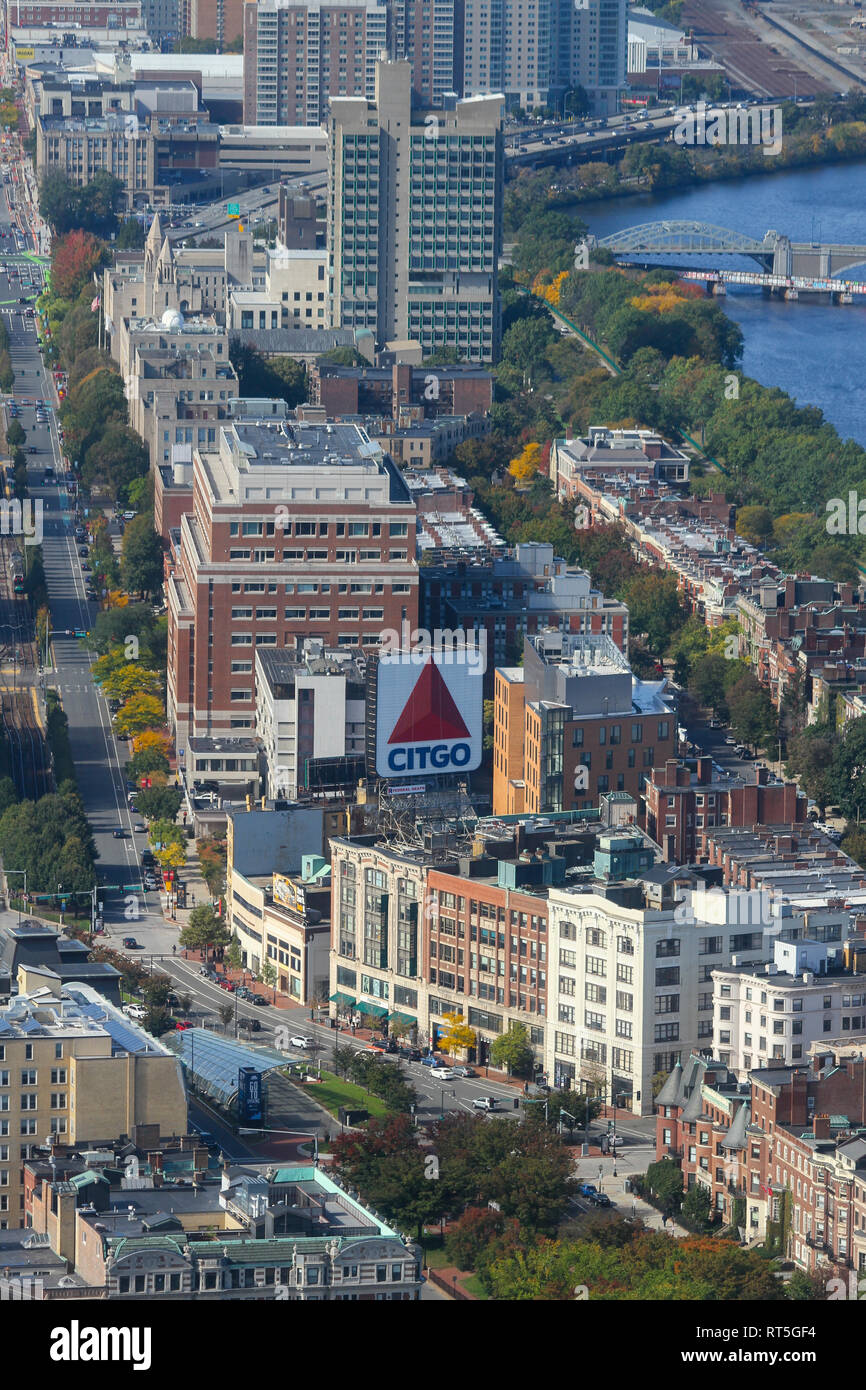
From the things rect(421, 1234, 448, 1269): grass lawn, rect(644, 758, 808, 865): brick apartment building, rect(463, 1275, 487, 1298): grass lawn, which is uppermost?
rect(644, 758, 808, 865): brick apartment building

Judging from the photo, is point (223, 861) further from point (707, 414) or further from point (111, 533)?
point (707, 414)

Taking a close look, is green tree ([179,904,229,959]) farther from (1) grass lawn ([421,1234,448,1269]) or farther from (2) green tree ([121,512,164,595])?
(2) green tree ([121,512,164,595])

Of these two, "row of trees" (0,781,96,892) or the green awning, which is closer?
the green awning

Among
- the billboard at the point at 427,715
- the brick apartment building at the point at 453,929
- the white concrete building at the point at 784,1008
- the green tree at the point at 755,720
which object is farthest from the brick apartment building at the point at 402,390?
the white concrete building at the point at 784,1008

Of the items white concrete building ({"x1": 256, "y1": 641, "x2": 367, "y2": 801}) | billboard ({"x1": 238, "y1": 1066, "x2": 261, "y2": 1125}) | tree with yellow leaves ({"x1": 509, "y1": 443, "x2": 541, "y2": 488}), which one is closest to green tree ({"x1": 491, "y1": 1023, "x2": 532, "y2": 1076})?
billboard ({"x1": 238, "y1": 1066, "x2": 261, "y2": 1125})

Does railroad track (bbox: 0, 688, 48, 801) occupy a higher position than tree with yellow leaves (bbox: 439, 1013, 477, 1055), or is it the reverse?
railroad track (bbox: 0, 688, 48, 801)

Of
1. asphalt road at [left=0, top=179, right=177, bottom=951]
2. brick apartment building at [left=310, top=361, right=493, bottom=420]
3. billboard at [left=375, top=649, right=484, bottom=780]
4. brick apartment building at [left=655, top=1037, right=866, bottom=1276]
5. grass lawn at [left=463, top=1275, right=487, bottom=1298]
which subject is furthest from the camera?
brick apartment building at [left=310, top=361, right=493, bottom=420]
